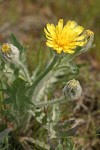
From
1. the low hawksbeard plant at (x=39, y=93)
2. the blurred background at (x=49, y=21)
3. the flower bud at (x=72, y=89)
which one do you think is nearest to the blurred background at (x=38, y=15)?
the blurred background at (x=49, y=21)

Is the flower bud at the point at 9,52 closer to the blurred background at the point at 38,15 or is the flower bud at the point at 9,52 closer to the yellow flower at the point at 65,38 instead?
the yellow flower at the point at 65,38

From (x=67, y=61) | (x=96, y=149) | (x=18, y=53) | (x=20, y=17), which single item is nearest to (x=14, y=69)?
(x=18, y=53)

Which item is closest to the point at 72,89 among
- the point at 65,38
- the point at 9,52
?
the point at 65,38

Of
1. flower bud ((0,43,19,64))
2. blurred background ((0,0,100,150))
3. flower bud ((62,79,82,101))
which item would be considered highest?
blurred background ((0,0,100,150))

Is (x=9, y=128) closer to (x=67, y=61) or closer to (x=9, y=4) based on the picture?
(x=67, y=61)

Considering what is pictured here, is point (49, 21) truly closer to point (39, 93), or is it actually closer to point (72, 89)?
point (39, 93)

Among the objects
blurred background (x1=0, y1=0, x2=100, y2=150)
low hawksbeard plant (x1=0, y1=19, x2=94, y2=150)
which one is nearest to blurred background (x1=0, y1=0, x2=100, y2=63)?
blurred background (x1=0, y1=0, x2=100, y2=150)

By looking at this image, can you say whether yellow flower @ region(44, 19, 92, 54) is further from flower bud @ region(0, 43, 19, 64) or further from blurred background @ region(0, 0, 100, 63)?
blurred background @ region(0, 0, 100, 63)

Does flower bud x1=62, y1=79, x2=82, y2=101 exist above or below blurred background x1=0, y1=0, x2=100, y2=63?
below
